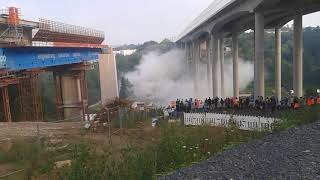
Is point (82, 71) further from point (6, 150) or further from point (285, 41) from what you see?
point (285, 41)

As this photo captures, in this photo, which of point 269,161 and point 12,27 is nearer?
point 269,161

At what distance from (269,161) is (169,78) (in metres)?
83.8

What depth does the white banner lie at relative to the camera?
60.7ft

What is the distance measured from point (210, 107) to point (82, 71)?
82.7 feet

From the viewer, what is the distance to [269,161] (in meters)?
10.1

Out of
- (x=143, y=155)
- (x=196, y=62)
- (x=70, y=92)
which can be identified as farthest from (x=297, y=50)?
(x=196, y=62)

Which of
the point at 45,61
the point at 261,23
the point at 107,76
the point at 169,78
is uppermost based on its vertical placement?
the point at 261,23

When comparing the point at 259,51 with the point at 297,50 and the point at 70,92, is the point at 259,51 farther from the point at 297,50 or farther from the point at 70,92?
the point at 70,92

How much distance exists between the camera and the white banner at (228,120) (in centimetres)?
1850

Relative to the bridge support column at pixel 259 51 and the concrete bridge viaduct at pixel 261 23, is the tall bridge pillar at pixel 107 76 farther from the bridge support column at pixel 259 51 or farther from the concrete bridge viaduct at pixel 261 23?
the bridge support column at pixel 259 51

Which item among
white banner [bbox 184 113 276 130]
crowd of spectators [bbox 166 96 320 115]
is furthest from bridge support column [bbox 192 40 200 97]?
white banner [bbox 184 113 276 130]

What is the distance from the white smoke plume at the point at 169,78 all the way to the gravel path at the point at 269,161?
2157 inches

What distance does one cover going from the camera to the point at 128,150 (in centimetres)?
1283

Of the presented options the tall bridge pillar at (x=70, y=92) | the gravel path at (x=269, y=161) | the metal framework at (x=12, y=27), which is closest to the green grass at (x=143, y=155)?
the gravel path at (x=269, y=161)
